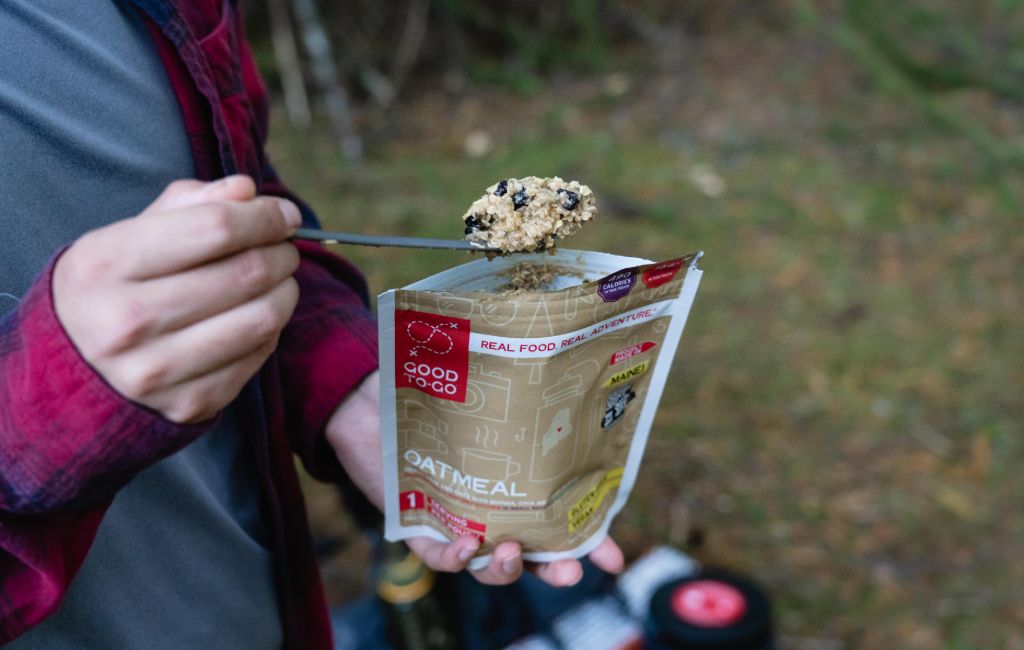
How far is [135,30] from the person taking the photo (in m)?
0.93

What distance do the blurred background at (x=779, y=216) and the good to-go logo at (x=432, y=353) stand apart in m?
1.36

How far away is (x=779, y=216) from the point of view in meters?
4.12

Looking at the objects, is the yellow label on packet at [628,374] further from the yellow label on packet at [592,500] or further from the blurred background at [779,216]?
the blurred background at [779,216]

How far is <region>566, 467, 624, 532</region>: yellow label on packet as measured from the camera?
1.06 m

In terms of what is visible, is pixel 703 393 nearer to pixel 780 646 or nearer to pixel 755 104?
pixel 780 646

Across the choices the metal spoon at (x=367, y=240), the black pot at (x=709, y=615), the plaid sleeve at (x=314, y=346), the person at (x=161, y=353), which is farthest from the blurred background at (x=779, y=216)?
the metal spoon at (x=367, y=240)

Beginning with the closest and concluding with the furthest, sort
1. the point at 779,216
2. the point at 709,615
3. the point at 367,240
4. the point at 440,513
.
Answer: the point at 367,240 → the point at 440,513 → the point at 709,615 → the point at 779,216

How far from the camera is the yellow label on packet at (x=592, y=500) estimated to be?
1.06 meters

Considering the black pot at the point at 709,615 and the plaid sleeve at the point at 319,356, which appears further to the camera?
the black pot at the point at 709,615

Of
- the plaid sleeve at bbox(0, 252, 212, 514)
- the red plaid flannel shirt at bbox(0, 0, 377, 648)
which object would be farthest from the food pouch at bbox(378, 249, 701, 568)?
the plaid sleeve at bbox(0, 252, 212, 514)

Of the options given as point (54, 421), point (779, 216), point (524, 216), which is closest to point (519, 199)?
point (524, 216)

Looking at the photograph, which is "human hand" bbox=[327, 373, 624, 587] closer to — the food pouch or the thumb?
the food pouch

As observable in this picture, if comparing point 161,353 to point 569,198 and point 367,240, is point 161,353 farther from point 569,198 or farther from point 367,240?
point 569,198

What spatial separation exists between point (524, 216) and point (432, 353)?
18 centimetres
